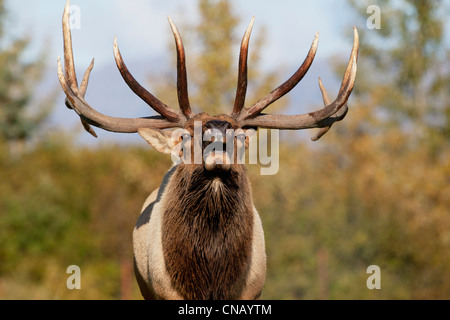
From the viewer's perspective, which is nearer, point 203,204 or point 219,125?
point 219,125

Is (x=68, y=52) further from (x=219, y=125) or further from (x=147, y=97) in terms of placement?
(x=219, y=125)

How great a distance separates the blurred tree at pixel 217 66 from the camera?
2084 centimetres

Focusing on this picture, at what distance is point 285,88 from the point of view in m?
6.57

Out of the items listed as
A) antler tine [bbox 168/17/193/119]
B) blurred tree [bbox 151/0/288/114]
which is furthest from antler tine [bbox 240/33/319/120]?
blurred tree [bbox 151/0/288/114]

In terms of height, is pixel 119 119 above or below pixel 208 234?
above

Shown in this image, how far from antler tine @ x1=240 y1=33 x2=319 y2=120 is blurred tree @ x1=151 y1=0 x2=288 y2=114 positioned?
1375 centimetres

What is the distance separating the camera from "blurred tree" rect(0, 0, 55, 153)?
3341 centimetres

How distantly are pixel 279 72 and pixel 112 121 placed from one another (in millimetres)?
15969

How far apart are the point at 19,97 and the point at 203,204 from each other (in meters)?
30.9

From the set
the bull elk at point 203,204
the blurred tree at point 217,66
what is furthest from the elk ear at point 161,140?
the blurred tree at point 217,66

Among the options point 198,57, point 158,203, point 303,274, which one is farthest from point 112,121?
point 303,274

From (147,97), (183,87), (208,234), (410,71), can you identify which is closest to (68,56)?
(147,97)

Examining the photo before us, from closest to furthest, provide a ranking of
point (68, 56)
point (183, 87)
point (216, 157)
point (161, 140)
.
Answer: point (216, 157) → point (161, 140) → point (183, 87) → point (68, 56)

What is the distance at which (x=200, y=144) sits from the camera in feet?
19.1
